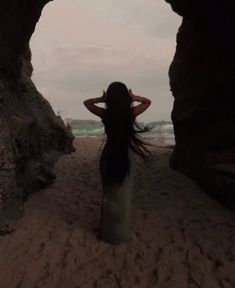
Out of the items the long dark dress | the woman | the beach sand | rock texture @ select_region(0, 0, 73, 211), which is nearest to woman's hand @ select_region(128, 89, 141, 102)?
the woman

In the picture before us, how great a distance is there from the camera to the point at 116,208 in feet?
20.6

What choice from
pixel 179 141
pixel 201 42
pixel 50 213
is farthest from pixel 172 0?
pixel 50 213

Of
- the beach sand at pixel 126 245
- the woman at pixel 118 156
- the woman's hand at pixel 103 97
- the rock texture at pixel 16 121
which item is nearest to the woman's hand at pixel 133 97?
the woman at pixel 118 156

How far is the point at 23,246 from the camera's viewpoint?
616cm

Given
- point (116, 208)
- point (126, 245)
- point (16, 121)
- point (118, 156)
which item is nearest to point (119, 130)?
point (118, 156)

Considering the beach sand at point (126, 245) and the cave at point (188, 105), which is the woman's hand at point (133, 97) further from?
the cave at point (188, 105)

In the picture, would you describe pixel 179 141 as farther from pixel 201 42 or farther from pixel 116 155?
pixel 116 155

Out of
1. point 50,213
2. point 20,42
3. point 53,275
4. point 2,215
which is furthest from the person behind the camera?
point 20,42

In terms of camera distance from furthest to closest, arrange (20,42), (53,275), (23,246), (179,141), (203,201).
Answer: (179,141) < (20,42) < (203,201) < (23,246) < (53,275)

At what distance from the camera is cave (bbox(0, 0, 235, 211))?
7.50 m

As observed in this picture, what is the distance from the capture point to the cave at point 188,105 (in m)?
Answer: 7.50

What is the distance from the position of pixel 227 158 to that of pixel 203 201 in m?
0.99

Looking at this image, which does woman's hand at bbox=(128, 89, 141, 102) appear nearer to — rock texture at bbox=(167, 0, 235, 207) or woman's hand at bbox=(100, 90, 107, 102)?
woman's hand at bbox=(100, 90, 107, 102)

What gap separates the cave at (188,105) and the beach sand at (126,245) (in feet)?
1.46
